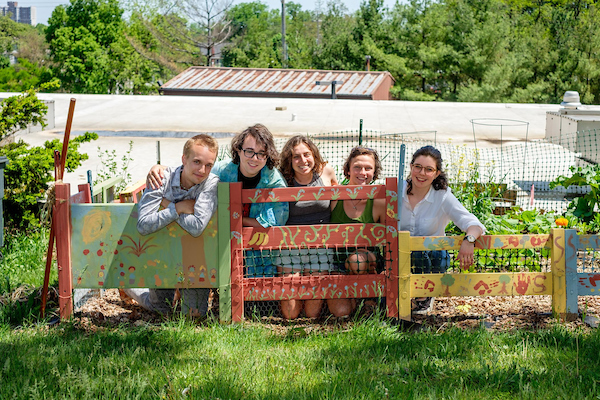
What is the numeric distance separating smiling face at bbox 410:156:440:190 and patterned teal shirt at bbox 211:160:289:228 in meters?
0.90

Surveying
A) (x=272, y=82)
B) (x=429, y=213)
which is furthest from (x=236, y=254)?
(x=272, y=82)

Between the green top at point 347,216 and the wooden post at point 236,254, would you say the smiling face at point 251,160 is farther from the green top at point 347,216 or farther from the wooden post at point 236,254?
the green top at point 347,216

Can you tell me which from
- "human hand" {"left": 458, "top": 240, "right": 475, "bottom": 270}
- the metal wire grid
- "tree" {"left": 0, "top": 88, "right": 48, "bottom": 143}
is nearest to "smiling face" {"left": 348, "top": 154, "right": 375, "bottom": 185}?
"human hand" {"left": 458, "top": 240, "right": 475, "bottom": 270}

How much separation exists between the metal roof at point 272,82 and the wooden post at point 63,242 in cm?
2796

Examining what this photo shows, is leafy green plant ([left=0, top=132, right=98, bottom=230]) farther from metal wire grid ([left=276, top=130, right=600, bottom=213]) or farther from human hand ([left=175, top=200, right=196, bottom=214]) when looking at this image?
human hand ([left=175, top=200, right=196, bottom=214])

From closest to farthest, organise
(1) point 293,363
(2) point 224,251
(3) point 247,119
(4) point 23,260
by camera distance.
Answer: (1) point 293,363 → (2) point 224,251 → (4) point 23,260 → (3) point 247,119

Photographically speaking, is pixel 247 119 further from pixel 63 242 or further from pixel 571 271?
pixel 571 271

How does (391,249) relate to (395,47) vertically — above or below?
below

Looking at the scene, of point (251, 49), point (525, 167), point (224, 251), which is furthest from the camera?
point (251, 49)

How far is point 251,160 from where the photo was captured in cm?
425

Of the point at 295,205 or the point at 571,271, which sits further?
the point at 295,205

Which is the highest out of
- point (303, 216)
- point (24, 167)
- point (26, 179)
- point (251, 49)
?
point (251, 49)

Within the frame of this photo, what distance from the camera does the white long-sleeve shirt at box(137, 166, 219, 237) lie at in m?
4.10

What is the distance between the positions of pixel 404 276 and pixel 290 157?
1127mm
